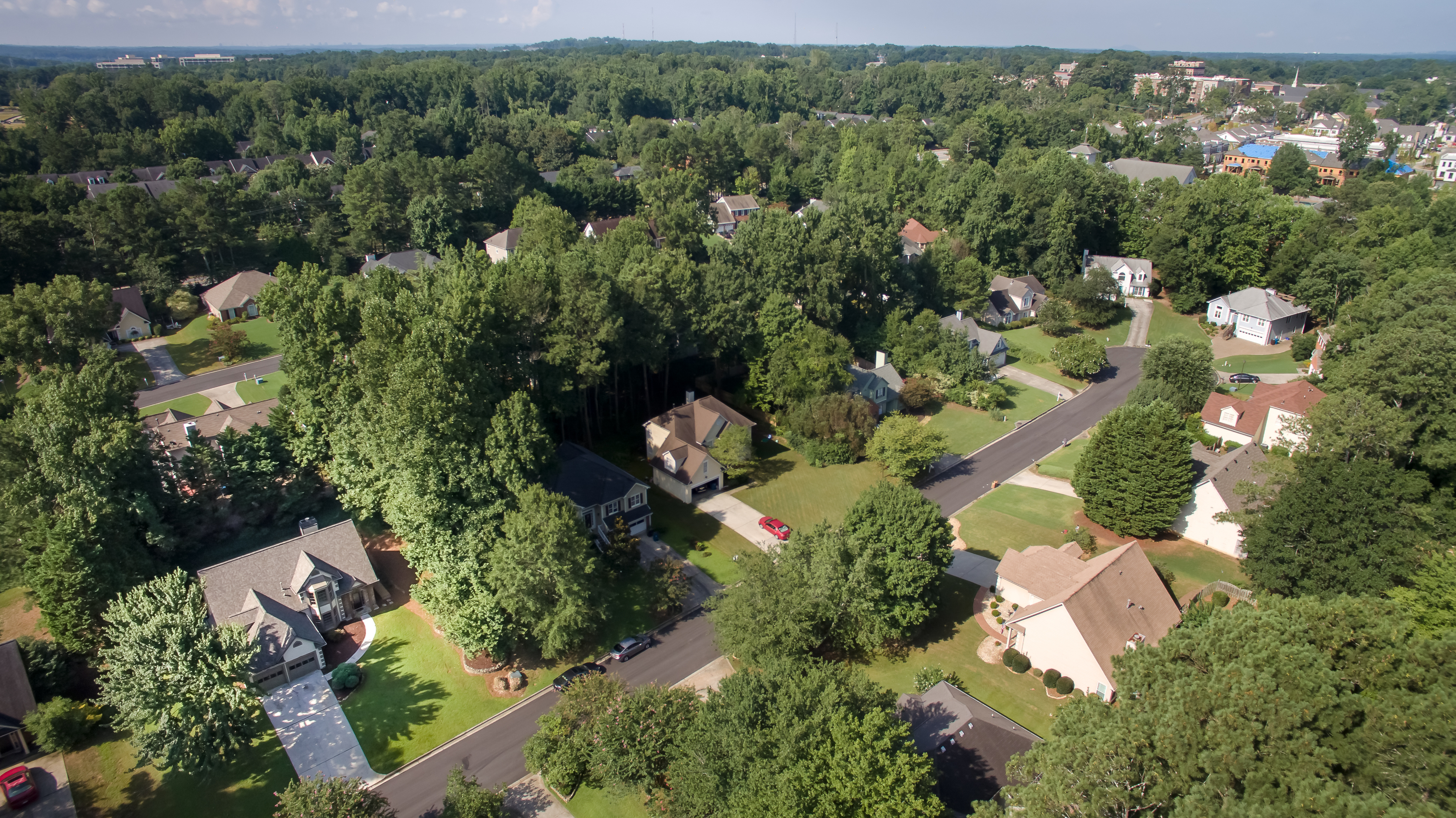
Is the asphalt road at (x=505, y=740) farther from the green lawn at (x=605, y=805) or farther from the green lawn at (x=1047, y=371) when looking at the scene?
the green lawn at (x=1047, y=371)

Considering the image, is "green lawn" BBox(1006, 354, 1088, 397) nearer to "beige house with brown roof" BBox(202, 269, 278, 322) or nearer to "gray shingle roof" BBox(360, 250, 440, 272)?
"gray shingle roof" BBox(360, 250, 440, 272)

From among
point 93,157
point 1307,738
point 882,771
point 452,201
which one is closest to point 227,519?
point 882,771

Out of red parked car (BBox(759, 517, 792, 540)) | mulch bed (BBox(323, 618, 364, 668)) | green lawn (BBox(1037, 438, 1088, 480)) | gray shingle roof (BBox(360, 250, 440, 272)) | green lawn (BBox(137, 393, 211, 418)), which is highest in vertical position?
gray shingle roof (BBox(360, 250, 440, 272))

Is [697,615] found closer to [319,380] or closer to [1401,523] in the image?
[319,380]

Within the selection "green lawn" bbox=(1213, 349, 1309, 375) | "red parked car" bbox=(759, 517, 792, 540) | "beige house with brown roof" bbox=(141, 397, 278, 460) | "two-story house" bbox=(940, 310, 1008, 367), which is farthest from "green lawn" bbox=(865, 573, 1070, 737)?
"green lawn" bbox=(1213, 349, 1309, 375)

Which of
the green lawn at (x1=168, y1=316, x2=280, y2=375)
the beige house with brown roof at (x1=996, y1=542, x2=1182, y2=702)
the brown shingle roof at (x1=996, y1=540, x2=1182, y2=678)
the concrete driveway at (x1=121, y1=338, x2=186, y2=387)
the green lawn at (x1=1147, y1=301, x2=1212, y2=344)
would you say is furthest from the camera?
the green lawn at (x1=1147, y1=301, x2=1212, y2=344)
